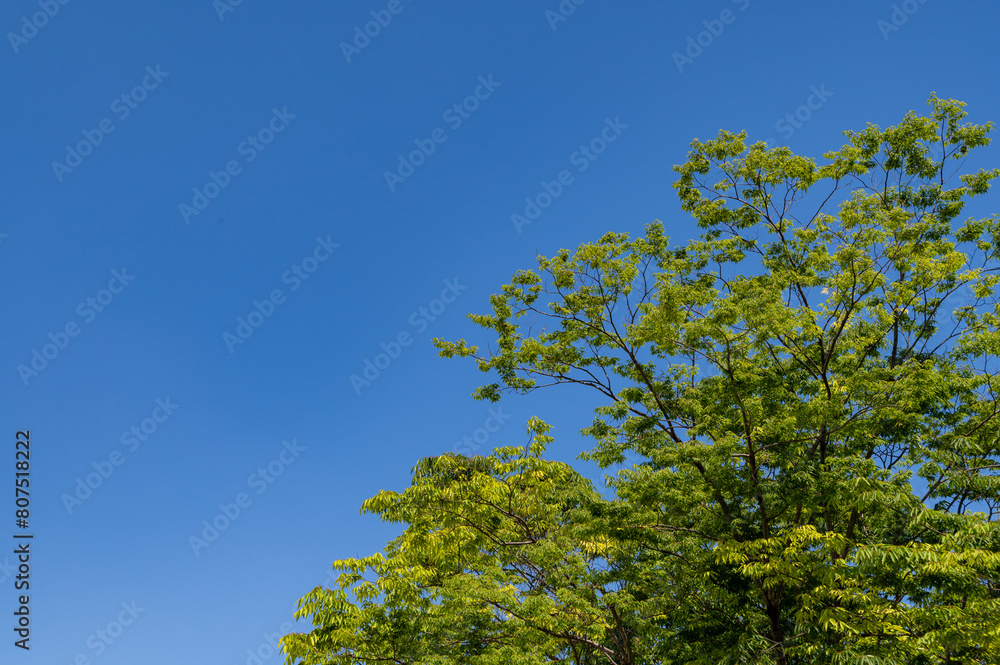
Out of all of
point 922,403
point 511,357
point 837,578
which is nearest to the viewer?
point 837,578

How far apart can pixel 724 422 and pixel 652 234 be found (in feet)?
18.5

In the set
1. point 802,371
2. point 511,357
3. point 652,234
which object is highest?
point 652,234

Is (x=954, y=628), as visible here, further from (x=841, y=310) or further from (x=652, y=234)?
(x=652, y=234)

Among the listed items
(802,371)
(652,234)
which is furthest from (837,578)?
(652,234)

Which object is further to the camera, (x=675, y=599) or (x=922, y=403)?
(x=922, y=403)

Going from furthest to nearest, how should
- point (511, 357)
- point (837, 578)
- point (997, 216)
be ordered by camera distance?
point (511, 357) < point (997, 216) < point (837, 578)

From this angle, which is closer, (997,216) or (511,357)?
(997,216)

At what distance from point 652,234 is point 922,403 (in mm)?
6799

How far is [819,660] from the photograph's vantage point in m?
11.8

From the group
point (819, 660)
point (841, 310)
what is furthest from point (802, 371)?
point (819, 660)

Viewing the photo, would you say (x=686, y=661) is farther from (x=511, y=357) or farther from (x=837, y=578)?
(x=511, y=357)

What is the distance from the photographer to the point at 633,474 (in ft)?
42.3

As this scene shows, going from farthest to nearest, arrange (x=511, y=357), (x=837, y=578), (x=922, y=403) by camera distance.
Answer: (x=511, y=357)
(x=922, y=403)
(x=837, y=578)

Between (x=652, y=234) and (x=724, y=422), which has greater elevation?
(x=652, y=234)
